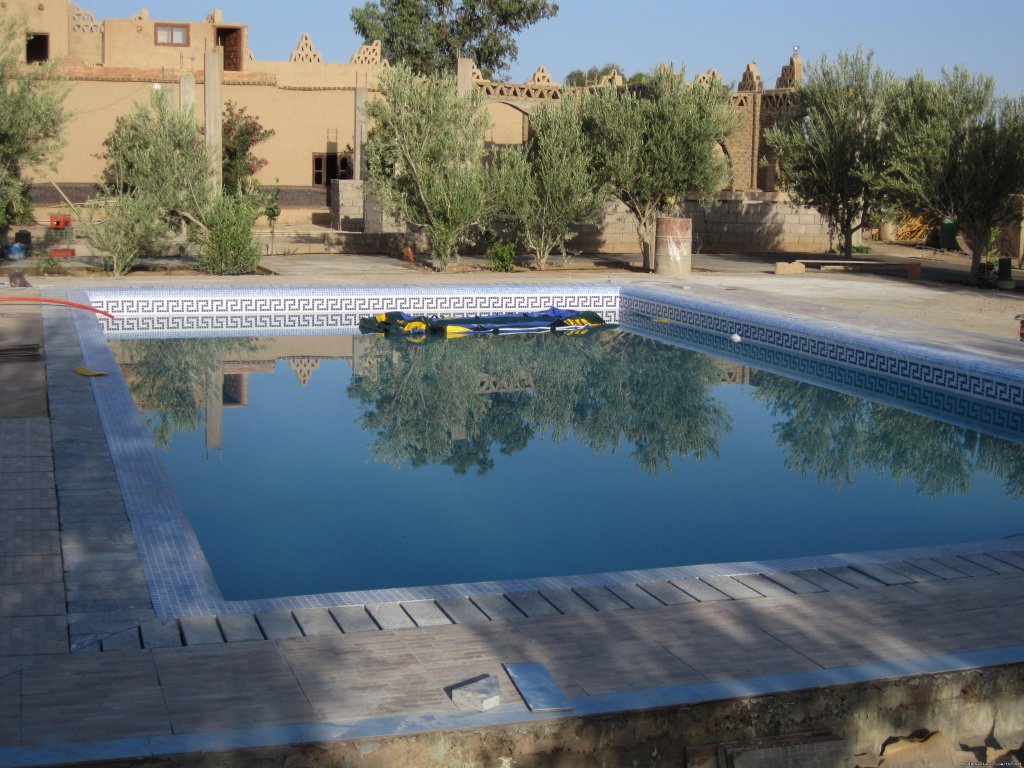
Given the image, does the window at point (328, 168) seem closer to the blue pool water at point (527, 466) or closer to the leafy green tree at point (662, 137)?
the leafy green tree at point (662, 137)

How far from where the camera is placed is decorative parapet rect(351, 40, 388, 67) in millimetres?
26219

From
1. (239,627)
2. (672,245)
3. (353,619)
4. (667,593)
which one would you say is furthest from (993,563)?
(672,245)

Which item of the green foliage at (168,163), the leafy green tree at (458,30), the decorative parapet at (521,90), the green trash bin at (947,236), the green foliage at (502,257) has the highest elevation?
the leafy green tree at (458,30)

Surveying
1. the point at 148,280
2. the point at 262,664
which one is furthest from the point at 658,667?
the point at 148,280

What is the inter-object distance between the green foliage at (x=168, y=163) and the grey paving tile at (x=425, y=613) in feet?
38.1

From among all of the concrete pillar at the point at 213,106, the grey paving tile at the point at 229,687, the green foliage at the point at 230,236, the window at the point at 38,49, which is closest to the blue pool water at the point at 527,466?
the grey paving tile at the point at 229,687

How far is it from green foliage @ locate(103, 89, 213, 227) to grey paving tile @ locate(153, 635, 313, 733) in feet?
39.1

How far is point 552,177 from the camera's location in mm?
16672

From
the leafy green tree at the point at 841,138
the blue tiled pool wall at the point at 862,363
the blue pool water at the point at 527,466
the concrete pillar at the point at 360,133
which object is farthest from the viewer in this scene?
the concrete pillar at the point at 360,133

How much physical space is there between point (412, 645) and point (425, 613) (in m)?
0.31

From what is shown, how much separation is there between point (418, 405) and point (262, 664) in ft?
18.3

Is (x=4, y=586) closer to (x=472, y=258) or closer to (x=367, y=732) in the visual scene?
(x=367, y=732)

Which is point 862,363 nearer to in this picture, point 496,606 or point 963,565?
point 963,565

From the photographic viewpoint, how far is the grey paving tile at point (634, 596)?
4258mm
